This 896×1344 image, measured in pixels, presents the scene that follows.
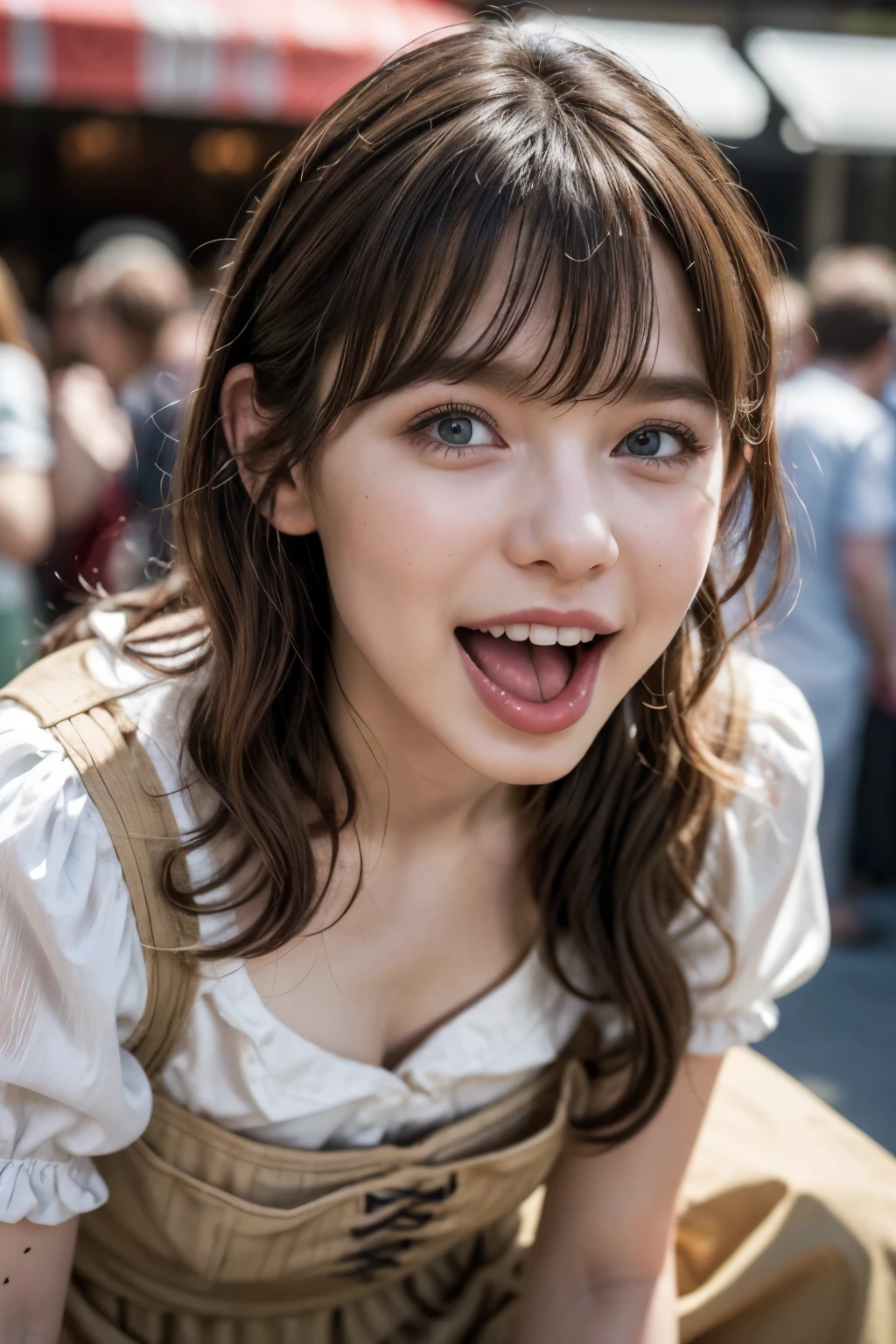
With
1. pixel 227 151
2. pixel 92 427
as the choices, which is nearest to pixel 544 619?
pixel 92 427

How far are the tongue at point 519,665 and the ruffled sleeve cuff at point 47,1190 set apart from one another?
0.55 metres

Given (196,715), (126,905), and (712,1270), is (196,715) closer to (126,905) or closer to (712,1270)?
(126,905)

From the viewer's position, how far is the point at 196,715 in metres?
1.24

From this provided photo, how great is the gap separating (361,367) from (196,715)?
1.17 feet

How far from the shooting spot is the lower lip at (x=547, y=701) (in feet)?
3.58

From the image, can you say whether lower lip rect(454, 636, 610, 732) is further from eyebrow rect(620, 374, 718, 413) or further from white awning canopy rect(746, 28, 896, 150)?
white awning canopy rect(746, 28, 896, 150)

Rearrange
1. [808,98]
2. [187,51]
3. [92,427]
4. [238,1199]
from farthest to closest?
[808,98] < [187,51] < [92,427] < [238,1199]

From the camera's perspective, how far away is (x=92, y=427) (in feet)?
13.1

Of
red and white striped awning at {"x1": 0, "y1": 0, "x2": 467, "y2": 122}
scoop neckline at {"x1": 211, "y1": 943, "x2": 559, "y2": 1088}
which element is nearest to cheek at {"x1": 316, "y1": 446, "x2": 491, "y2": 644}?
scoop neckline at {"x1": 211, "y1": 943, "x2": 559, "y2": 1088}

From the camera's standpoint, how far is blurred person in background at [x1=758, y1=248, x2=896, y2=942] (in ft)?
12.0

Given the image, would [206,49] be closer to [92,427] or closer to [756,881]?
[92,427]

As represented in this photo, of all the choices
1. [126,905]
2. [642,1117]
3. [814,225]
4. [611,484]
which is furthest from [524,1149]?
[814,225]

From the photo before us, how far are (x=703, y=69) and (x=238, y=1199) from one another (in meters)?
7.12

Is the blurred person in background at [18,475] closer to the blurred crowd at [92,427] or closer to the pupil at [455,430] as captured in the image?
the blurred crowd at [92,427]
